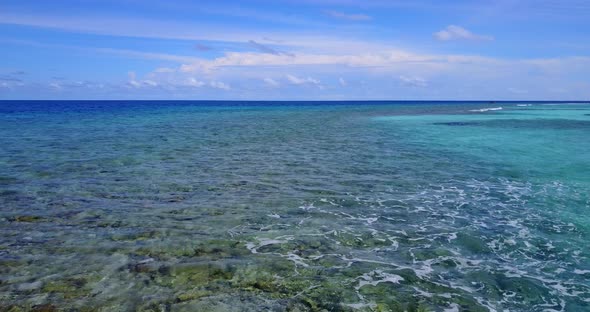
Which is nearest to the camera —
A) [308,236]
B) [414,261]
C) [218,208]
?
[414,261]

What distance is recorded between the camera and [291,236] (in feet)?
42.2

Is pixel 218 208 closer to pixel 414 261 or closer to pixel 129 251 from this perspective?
pixel 129 251

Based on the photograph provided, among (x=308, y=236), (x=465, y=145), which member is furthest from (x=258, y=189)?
(x=465, y=145)

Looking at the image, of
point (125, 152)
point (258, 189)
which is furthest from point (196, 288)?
point (125, 152)

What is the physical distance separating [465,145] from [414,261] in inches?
1069

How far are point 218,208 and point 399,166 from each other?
12.8 metres

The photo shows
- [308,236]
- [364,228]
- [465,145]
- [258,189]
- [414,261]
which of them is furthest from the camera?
[465,145]

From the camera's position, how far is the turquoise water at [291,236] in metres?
9.25

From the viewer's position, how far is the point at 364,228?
13.7 m

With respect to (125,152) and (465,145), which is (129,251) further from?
(465,145)

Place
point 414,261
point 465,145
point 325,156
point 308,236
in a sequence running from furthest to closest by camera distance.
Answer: point 465,145, point 325,156, point 308,236, point 414,261

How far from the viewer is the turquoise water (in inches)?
364

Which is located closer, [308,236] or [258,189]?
[308,236]

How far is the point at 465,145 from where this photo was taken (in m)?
35.6
